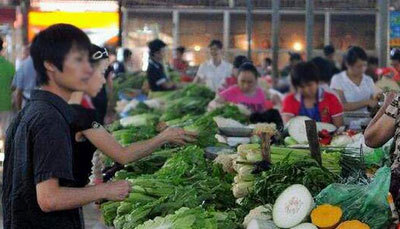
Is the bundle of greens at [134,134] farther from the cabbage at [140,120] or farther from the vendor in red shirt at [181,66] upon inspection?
the vendor in red shirt at [181,66]

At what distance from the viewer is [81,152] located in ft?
15.7

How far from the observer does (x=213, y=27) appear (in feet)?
37.0

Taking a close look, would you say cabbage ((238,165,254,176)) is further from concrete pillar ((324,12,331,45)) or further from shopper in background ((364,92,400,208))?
concrete pillar ((324,12,331,45))

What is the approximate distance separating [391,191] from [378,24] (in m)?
5.43

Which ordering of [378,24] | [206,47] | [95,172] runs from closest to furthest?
[95,172] < [378,24] < [206,47]

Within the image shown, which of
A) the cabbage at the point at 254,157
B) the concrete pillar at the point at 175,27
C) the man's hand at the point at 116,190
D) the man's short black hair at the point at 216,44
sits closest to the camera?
the man's hand at the point at 116,190

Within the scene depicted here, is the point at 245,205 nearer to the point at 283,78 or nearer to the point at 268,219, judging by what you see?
the point at 268,219

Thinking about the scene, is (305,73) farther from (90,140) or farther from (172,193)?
(90,140)

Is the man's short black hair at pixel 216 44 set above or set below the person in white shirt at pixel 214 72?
above

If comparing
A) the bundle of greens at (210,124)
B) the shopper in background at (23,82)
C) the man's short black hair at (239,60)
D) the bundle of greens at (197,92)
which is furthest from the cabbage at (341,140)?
the shopper in background at (23,82)

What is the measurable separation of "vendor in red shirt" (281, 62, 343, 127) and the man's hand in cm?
531

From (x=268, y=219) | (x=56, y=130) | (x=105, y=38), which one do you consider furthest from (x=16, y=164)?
(x=105, y=38)

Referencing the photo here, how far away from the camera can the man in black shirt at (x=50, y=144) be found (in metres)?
4.33

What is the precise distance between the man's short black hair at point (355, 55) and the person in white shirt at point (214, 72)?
3017 millimetres
